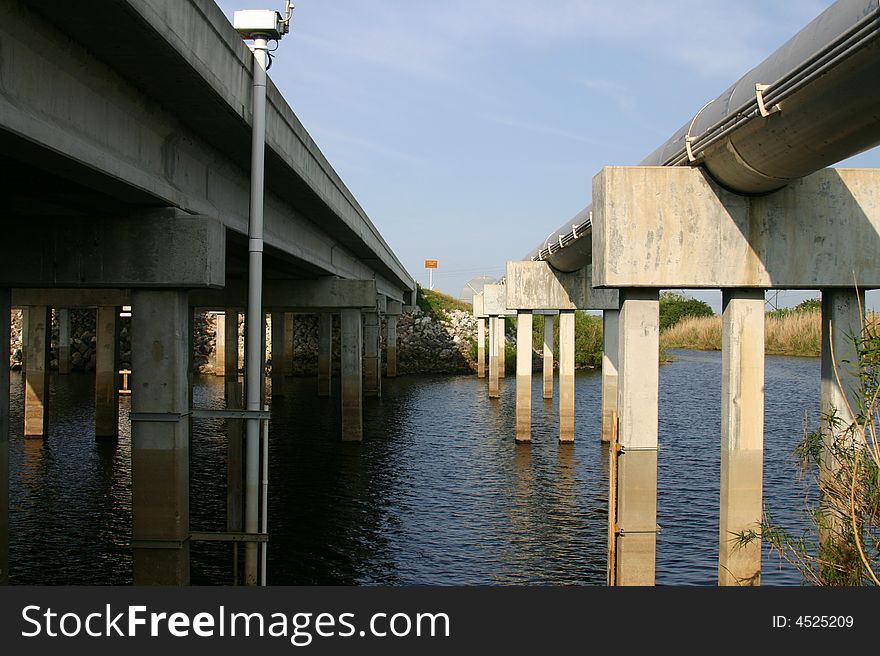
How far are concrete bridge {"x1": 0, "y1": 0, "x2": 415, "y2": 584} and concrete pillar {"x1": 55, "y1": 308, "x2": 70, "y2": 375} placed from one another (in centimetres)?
3006

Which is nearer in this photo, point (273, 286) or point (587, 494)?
point (587, 494)

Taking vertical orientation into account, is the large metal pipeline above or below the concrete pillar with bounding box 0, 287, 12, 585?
above

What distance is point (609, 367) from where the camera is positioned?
24.5 meters

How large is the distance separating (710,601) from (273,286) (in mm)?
18841

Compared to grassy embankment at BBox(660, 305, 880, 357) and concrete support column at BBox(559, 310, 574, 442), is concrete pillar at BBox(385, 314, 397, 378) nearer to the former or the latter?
grassy embankment at BBox(660, 305, 880, 357)

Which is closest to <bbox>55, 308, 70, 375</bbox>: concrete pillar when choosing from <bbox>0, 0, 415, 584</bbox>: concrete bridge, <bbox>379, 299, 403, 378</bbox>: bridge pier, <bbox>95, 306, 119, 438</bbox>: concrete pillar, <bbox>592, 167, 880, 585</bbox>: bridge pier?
<bbox>95, 306, 119, 438</bbox>: concrete pillar

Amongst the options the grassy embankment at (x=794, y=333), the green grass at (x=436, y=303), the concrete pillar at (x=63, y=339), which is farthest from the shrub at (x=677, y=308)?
the concrete pillar at (x=63, y=339)

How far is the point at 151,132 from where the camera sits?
9312 millimetres

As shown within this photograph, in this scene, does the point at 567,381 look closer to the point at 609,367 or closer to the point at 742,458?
the point at 609,367

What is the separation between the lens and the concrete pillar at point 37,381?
952 inches

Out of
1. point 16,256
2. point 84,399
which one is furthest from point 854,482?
point 84,399

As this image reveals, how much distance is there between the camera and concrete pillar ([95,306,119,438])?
2480cm

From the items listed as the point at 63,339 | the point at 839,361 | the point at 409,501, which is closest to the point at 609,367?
the point at 409,501

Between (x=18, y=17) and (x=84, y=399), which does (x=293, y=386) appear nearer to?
(x=84, y=399)
